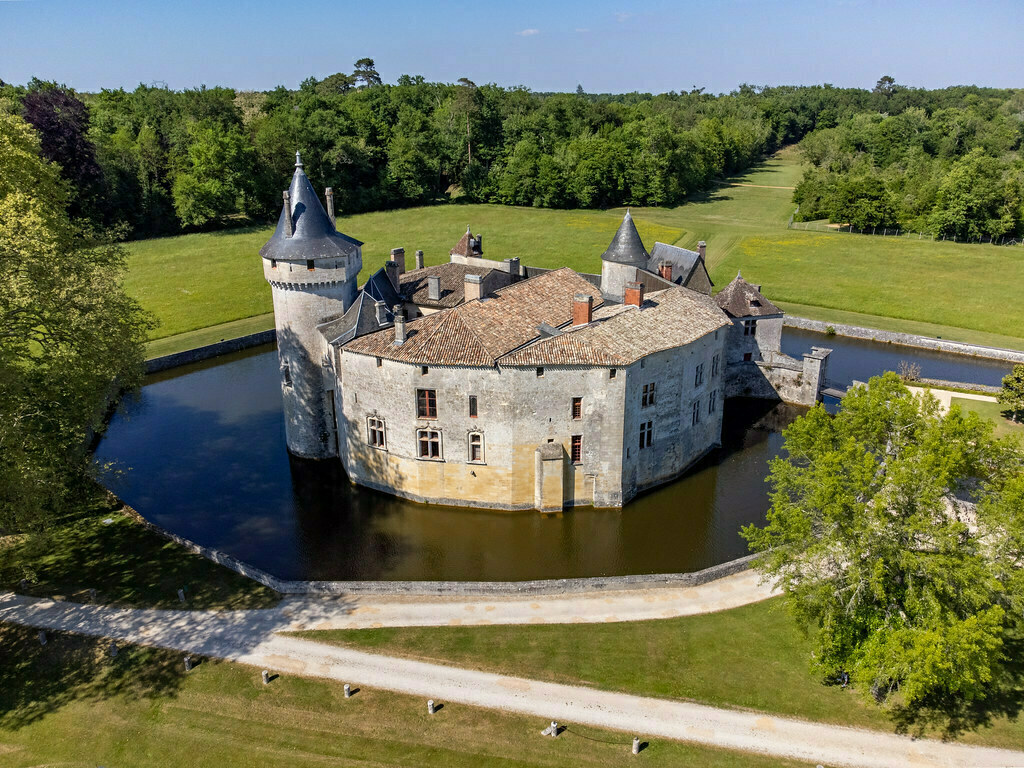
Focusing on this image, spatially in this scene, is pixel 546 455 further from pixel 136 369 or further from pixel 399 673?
pixel 136 369

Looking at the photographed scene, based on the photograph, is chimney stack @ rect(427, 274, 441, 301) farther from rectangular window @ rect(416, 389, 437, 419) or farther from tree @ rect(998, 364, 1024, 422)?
tree @ rect(998, 364, 1024, 422)

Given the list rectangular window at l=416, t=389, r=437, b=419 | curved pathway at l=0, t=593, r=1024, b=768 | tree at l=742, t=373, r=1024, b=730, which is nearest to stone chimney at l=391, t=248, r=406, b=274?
rectangular window at l=416, t=389, r=437, b=419

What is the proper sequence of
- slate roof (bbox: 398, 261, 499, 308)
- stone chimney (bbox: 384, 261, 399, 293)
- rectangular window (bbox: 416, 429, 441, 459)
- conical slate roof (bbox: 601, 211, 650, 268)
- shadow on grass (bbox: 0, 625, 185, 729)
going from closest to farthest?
1. shadow on grass (bbox: 0, 625, 185, 729)
2. rectangular window (bbox: 416, 429, 441, 459)
3. slate roof (bbox: 398, 261, 499, 308)
4. stone chimney (bbox: 384, 261, 399, 293)
5. conical slate roof (bbox: 601, 211, 650, 268)

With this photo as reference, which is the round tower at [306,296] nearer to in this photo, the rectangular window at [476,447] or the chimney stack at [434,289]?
the chimney stack at [434,289]

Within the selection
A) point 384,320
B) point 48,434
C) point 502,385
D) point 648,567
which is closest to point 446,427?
point 502,385

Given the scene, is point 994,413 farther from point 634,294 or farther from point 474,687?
point 474,687

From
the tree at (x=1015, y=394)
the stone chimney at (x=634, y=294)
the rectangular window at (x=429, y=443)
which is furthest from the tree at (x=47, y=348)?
the tree at (x=1015, y=394)

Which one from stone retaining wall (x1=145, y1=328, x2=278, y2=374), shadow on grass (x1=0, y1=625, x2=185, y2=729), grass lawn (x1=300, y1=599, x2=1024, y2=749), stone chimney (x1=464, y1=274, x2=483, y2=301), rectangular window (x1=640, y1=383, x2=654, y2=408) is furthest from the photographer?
stone retaining wall (x1=145, y1=328, x2=278, y2=374)
